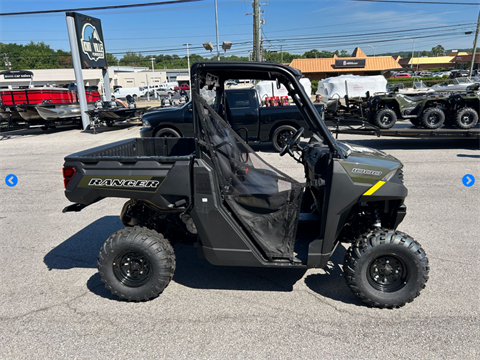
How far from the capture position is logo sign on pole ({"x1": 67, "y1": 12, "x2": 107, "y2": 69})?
17188 millimetres

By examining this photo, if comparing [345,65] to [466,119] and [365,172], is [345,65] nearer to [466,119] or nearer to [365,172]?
[466,119]

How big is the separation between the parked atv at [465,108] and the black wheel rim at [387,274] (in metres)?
9.52

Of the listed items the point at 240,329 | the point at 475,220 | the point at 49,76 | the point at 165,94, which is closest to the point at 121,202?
the point at 240,329

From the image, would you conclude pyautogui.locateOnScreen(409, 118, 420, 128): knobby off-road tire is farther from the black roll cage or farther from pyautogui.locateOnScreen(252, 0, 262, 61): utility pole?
pyautogui.locateOnScreen(252, 0, 262, 61): utility pole

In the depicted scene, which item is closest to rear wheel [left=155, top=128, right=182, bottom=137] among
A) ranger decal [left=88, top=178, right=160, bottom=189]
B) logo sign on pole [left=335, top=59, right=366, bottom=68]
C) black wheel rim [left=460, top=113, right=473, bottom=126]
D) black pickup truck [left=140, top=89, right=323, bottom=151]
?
black pickup truck [left=140, top=89, right=323, bottom=151]

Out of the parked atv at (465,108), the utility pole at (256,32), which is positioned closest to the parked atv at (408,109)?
the parked atv at (465,108)

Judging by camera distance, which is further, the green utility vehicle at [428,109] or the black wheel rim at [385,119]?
the black wheel rim at [385,119]

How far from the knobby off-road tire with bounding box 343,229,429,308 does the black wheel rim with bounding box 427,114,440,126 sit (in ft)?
30.2

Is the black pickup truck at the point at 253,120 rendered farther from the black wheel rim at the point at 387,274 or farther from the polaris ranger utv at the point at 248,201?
the black wheel rim at the point at 387,274

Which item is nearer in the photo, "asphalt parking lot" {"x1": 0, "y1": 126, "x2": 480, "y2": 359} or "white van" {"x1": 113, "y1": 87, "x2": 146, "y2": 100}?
"asphalt parking lot" {"x1": 0, "y1": 126, "x2": 480, "y2": 359}

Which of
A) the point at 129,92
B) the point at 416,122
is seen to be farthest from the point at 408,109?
the point at 129,92

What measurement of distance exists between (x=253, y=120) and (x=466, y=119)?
6528 mm

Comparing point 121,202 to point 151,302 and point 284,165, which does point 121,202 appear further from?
point 284,165

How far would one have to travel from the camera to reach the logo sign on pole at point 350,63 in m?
56.1
